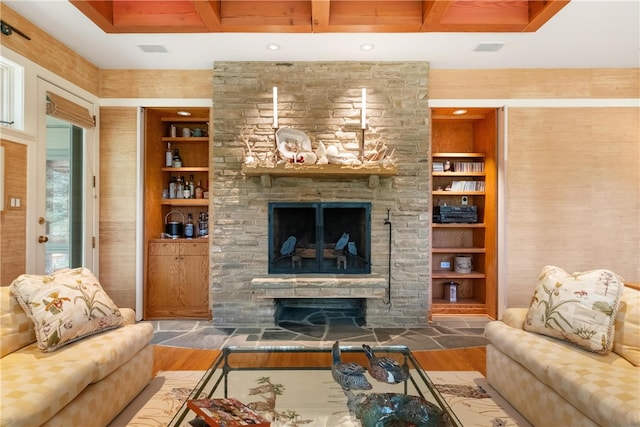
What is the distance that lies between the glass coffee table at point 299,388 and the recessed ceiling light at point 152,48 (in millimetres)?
2808

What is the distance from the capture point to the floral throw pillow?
5.92 feet

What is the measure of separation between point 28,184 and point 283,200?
2.13 metres

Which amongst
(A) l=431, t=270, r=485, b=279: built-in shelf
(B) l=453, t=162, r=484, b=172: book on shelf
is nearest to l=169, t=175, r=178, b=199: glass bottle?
(A) l=431, t=270, r=485, b=279: built-in shelf

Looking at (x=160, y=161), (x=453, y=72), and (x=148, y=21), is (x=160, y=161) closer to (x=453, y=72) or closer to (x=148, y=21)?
(x=148, y=21)

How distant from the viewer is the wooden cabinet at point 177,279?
152 inches

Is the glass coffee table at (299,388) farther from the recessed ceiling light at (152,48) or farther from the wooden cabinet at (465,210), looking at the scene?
the recessed ceiling light at (152,48)

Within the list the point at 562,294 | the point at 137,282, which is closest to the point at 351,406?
the point at 562,294

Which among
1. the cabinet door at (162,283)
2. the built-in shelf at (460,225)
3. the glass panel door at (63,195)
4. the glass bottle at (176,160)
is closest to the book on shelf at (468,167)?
the built-in shelf at (460,225)

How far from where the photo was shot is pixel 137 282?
377 cm

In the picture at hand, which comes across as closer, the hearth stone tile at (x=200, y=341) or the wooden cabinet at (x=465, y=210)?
the hearth stone tile at (x=200, y=341)

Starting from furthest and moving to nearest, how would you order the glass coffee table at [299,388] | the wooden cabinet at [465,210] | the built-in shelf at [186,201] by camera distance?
the built-in shelf at [186,201]
the wooden cabinet at [465,210]
the glass coffee table at [299,388]

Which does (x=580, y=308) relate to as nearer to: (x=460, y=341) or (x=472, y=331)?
(x=460, y=341)

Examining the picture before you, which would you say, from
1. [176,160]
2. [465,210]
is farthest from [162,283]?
[465,210]

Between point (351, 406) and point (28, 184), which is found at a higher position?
point (28, 184)
